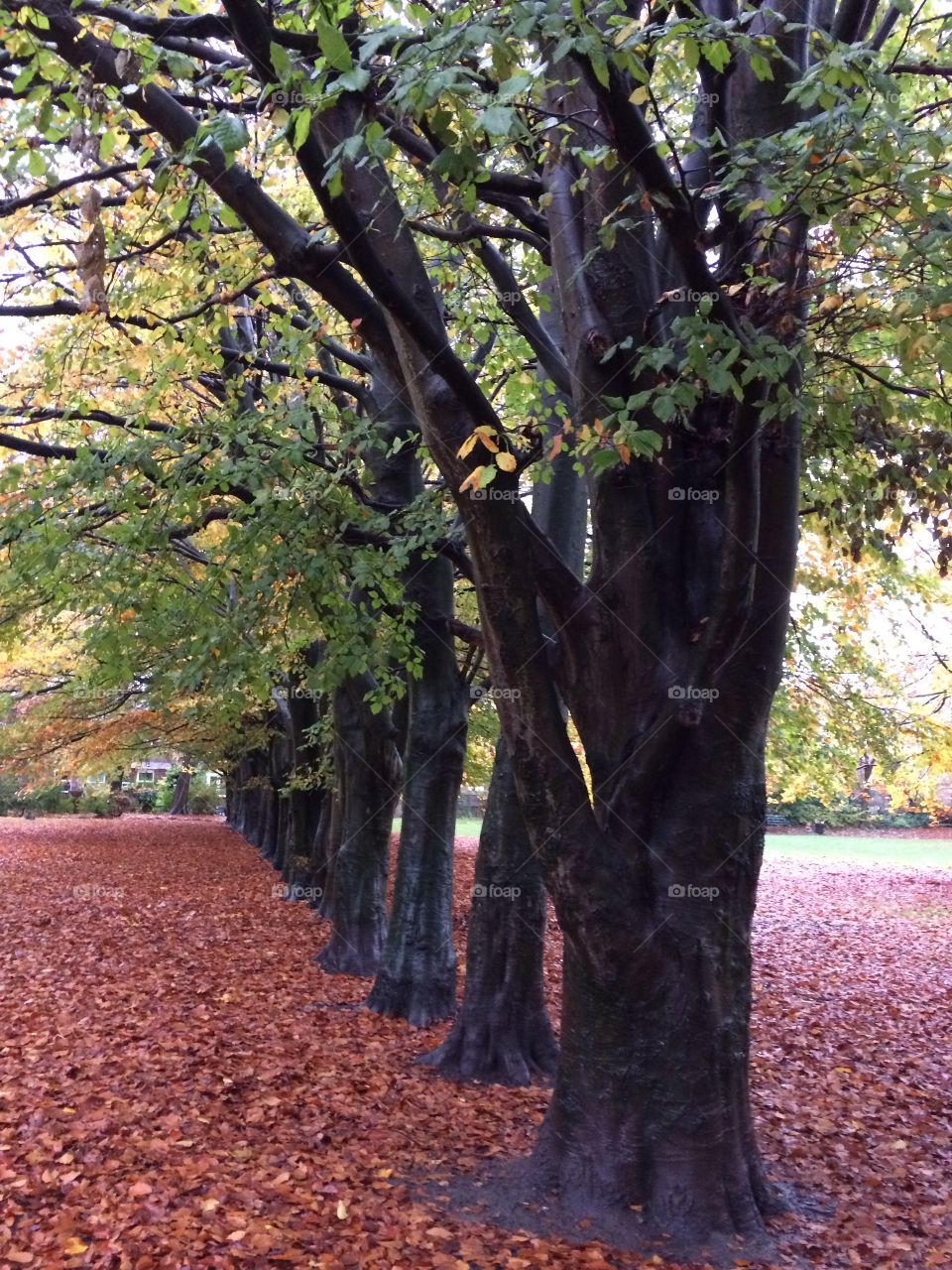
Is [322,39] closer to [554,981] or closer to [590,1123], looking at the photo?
[590,1123]

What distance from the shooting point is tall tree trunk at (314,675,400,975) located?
999 centimetres

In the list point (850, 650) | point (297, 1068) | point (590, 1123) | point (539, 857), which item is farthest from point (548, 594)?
point (850, 650)

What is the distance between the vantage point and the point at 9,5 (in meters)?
4.42

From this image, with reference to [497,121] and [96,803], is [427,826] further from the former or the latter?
[96,803]

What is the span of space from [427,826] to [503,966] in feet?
5.14

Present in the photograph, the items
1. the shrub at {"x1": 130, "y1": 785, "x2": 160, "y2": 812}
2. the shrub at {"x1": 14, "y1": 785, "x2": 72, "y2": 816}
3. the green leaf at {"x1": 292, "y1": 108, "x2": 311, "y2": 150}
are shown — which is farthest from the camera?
the shrub at {"x1": 130, "y1": 785, "x2": 160, "y2": 812}

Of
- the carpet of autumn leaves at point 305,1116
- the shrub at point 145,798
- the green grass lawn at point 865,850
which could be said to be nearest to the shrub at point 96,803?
the shrub at point 145,798

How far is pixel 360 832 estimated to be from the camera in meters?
10.2

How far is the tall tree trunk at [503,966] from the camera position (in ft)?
22.4

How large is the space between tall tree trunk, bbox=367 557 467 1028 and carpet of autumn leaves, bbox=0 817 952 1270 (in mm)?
335

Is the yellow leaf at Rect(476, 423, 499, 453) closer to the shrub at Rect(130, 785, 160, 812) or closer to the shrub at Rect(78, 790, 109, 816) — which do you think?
the shrub at Rect(78, 790, 109, 816)

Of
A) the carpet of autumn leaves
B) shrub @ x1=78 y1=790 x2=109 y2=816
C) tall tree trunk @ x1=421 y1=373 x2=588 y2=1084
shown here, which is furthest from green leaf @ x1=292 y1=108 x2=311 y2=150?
shrub @ x1=78 y1=790 x2=109 y2=816

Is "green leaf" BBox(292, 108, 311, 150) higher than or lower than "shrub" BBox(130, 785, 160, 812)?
higher

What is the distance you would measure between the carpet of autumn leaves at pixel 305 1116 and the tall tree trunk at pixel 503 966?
269 mm
